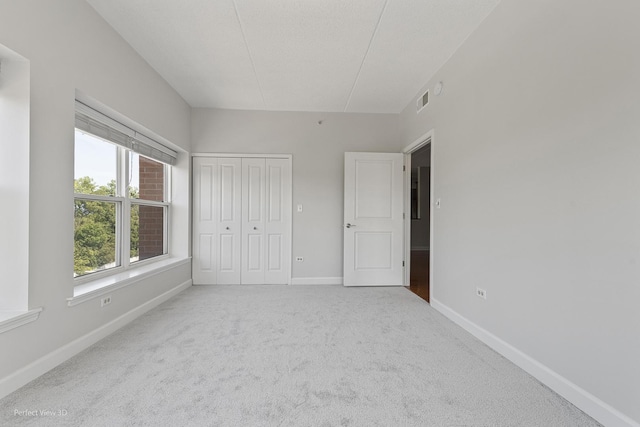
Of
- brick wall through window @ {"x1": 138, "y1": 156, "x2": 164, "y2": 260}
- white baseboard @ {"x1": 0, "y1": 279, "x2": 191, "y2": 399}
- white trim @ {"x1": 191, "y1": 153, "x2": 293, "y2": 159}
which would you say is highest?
white trim @ {"x1": 191, "y1": 153, "x2": 293, "y2": 159}

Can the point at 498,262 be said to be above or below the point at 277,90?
below

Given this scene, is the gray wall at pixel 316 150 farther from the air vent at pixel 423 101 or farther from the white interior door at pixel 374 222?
the air vent at pixel 423 101

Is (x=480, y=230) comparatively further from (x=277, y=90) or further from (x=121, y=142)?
(x=121, y=142)

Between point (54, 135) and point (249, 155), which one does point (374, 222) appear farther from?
point (54, 135)

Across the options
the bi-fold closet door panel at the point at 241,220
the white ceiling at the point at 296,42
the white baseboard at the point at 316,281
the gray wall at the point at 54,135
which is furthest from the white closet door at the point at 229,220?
the gray wall at the point at 54,135

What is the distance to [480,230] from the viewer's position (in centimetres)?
219

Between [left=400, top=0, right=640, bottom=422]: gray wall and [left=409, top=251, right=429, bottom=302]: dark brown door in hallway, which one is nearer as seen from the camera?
[left=400, top=0, right=640, bottom=422]: gray wall

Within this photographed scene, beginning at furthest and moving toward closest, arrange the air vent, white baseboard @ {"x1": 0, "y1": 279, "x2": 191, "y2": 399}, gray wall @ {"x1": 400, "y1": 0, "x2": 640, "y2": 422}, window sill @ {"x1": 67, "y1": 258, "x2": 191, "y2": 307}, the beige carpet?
the air vent < window sill @ {"x1": 67, "y1": 258, "x2": 191, "y2": 307} < white baseboard @ {"x1": 0, "y1": 279, "x2": 191, "y2": 399} < the beige carpet < gray wall @ {"x1": 400, "y1": 0, "x2": 640, "y2": 422}

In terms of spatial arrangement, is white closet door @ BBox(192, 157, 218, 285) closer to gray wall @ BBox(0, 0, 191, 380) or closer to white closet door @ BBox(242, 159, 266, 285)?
white closet door @ BBox(242, 159, 266, 285)

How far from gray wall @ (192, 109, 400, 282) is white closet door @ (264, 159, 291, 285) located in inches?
4.6

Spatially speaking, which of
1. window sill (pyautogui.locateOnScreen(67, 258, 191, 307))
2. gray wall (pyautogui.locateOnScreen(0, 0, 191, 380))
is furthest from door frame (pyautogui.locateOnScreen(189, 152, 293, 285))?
gray wall (pyautogui.locateOnScreen(0, 0, 191, 380))

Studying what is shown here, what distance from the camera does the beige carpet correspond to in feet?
4.34

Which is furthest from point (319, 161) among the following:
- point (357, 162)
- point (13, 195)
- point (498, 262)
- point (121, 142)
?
point (13, 195)

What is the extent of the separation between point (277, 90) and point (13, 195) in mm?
2618
